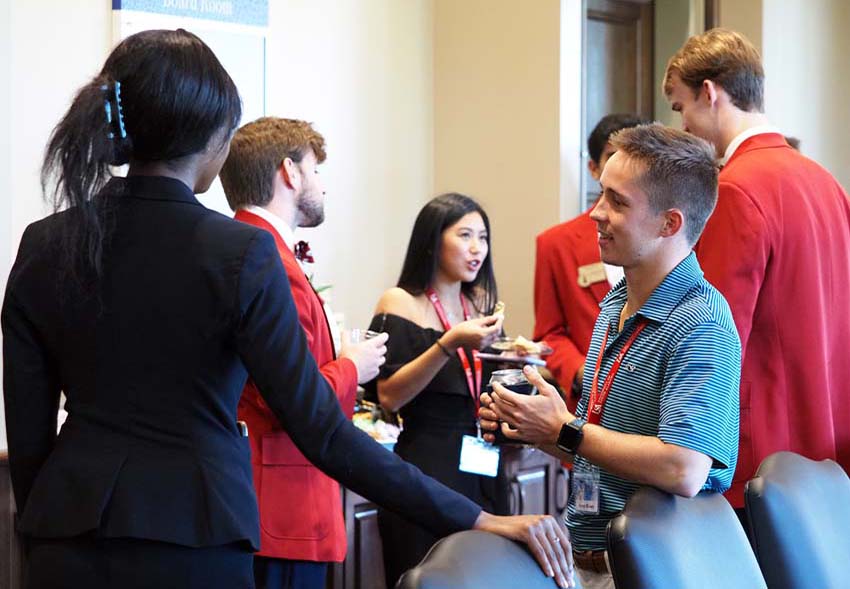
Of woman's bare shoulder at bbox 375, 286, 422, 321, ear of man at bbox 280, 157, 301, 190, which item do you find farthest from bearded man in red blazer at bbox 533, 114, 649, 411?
ear of man at bbox 280, 157, 301, 190

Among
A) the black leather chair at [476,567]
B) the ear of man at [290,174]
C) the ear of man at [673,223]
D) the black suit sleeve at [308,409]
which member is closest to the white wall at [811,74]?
the ear of man at [290,174]

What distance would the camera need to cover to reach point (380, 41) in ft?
15.7

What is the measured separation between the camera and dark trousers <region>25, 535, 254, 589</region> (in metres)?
1.50

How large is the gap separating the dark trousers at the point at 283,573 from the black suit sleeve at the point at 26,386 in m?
0.70

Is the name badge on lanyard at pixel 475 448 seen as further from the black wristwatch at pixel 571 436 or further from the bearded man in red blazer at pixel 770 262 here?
the black wristwatch at pixel 571 436

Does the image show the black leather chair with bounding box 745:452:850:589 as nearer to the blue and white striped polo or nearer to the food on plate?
the blue and white striped polo

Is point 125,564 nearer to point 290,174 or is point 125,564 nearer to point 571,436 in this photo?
point 571,436

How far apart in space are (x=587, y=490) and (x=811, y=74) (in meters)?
4.03

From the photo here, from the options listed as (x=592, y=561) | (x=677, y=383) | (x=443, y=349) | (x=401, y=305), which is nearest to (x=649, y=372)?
(x=677, y=383)

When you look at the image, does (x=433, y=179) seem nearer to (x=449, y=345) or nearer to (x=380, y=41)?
(x=380, y=41)

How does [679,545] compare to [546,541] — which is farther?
[679,545]

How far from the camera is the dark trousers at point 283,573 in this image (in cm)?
223

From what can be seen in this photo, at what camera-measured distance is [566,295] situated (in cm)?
356

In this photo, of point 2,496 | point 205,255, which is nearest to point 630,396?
point 205,255
